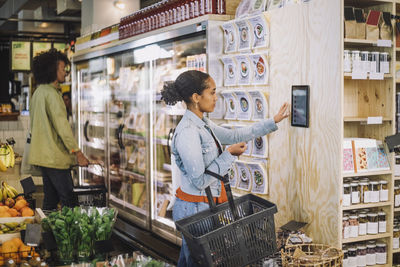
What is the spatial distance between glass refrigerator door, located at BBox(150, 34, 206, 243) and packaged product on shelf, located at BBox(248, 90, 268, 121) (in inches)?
41.3

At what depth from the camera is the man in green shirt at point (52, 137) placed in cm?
545

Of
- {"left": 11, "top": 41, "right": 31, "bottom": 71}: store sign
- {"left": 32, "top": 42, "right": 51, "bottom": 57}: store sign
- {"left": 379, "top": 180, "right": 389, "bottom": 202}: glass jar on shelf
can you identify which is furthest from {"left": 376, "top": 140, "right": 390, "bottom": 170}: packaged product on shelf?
{"left": 11, "top": 41, "right": 31, "bottom": 71}: store sign

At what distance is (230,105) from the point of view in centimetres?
469

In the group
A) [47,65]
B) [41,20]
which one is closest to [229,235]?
[47,65]

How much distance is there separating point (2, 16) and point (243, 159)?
31.0 ft

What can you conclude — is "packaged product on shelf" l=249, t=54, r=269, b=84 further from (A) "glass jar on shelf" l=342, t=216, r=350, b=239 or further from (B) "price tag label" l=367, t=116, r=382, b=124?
(A) "glass jar on shelf" l=342, t=216, r=350, b=239

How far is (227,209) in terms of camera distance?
3000 mm

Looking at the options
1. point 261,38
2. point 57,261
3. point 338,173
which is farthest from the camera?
point 261,38

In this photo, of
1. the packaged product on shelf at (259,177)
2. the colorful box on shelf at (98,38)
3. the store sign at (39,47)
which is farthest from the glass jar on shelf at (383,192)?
the store sign at (39,47)

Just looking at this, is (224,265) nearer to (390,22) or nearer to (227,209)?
(227,209)

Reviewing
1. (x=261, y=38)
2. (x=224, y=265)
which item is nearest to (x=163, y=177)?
(x=261, y=38)

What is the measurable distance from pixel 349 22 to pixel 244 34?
100 cm

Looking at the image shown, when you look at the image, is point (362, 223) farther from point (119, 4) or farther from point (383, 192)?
point (119, 4)

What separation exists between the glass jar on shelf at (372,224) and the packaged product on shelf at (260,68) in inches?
54.4
